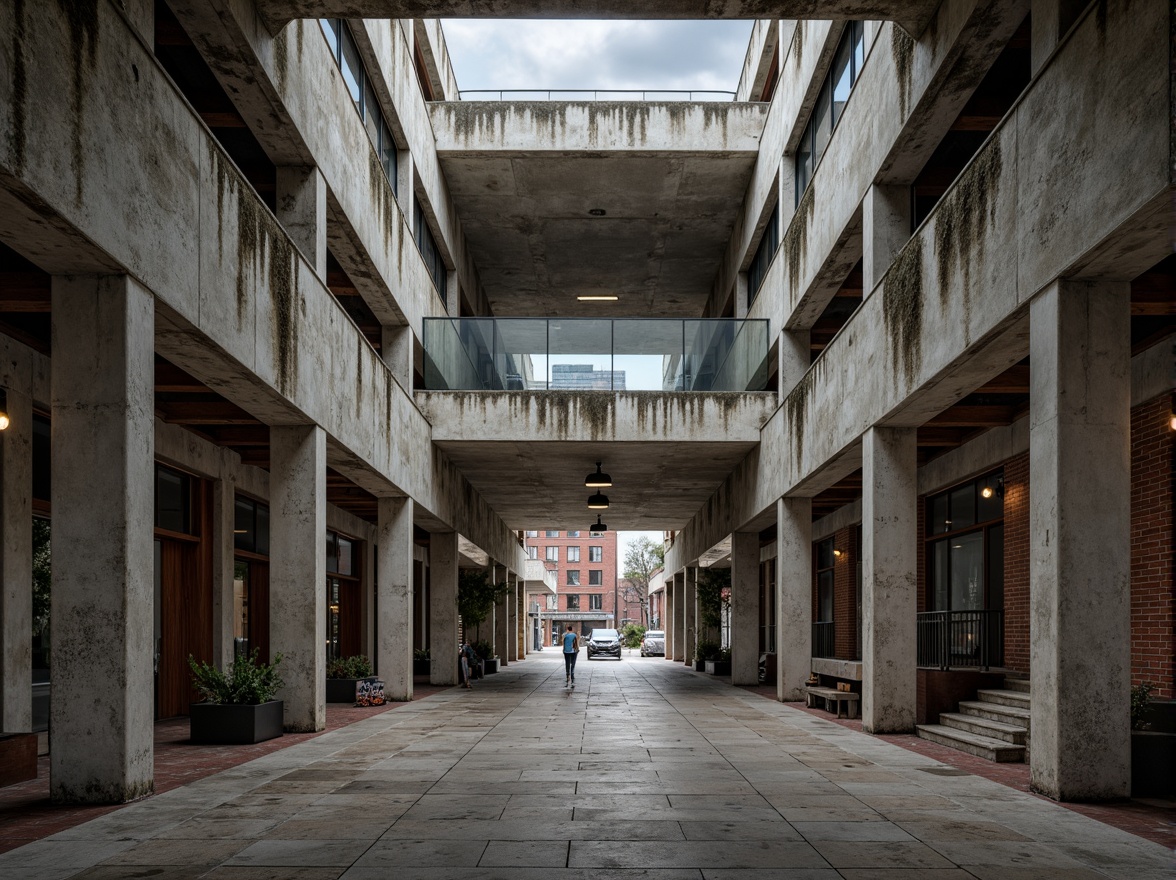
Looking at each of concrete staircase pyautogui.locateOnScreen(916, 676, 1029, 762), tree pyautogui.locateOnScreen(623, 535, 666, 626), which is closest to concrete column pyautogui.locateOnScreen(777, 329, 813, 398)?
concrete staircase pyautogui.locateOnScreen(916, 676, 1029, 762)

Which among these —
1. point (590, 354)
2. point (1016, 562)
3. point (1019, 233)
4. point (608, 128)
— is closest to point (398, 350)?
point (590, 354)

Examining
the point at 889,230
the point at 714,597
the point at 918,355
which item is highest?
the point at 889,230

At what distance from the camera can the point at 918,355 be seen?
13211 millimetres

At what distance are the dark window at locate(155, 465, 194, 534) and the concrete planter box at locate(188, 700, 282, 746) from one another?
4.19 m

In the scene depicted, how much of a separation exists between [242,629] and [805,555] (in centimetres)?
1093

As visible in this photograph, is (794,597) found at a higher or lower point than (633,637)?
higher

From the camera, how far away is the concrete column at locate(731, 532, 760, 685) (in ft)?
94.3

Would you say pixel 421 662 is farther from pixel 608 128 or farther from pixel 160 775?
pixel 160 775

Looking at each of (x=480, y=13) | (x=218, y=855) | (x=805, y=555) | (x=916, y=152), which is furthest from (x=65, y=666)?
(x=805, y=555)

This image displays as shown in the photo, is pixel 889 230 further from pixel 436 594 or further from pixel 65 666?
pixel 436 594

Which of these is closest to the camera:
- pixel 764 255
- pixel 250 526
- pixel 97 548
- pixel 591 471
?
pixel 97 548

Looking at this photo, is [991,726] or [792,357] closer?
[991,726]

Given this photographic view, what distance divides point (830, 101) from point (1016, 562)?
337 inches

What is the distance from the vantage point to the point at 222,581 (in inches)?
741
